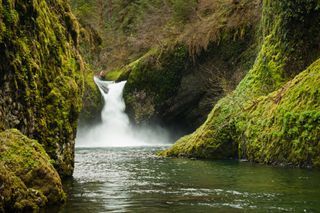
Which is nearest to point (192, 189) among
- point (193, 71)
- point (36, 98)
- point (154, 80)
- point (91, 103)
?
point (36, 98)

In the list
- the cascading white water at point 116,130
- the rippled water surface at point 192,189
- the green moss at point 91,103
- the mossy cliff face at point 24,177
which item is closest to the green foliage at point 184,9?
the cascading white water at point 116,130

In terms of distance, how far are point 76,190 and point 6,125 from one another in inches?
77.8

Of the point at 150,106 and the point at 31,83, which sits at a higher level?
the point at 150,106

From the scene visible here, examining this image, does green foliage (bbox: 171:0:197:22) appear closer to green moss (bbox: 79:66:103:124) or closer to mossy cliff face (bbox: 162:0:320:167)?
green moss (bbox: 79:66:103:124)

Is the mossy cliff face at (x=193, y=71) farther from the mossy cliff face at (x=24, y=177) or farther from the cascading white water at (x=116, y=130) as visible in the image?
the mossy cliff face at (x=24, y=177)

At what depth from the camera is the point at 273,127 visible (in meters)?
18.1

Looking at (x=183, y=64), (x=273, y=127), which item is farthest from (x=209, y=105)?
(x=273, y=127)

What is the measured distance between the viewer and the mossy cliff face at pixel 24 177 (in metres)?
8.23

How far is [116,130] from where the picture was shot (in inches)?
1527

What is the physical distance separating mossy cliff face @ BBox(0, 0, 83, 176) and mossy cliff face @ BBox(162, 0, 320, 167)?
666cm

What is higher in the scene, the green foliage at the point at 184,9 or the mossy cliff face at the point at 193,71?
the green foliage at the point at 184,9

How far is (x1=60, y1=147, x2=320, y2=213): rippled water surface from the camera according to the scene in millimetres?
9047

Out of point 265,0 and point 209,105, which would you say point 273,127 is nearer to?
point 265,0

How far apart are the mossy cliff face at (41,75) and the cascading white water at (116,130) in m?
22.7
